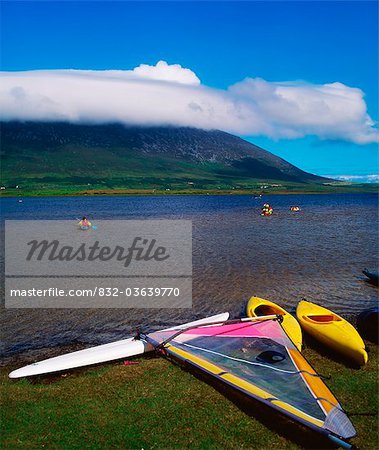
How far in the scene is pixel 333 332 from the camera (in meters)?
13.0

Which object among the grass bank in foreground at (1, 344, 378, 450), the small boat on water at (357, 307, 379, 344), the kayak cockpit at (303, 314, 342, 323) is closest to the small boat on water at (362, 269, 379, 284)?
the small boat on water at (357, 307, 379, 344)

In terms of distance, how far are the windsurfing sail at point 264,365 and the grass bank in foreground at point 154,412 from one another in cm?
60

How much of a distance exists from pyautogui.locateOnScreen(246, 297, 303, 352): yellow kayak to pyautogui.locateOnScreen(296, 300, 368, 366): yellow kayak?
556 millimetres

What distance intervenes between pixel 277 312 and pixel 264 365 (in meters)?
5.08

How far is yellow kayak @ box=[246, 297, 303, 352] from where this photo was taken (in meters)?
13.3

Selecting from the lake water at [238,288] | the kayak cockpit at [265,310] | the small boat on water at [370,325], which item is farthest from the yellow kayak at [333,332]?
the lake water at [238,288]

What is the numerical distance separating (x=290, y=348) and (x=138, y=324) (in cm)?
710

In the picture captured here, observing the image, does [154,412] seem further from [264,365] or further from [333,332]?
[333,332]

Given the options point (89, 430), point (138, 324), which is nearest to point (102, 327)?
point (138, 324)

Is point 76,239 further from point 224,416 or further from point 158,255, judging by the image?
point 224,416

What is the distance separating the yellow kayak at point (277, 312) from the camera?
13266 millimetres

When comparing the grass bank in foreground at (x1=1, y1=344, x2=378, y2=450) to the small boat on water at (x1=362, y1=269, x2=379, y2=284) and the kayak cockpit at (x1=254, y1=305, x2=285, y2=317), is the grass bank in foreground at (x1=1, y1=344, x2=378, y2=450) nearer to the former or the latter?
the kayak cockpit at (x1=254, y1=305, x2=285, y2=317)

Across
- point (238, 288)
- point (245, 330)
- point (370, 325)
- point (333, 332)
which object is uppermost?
point (245, 330)

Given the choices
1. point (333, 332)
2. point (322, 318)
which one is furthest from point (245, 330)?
point (322, 318)
